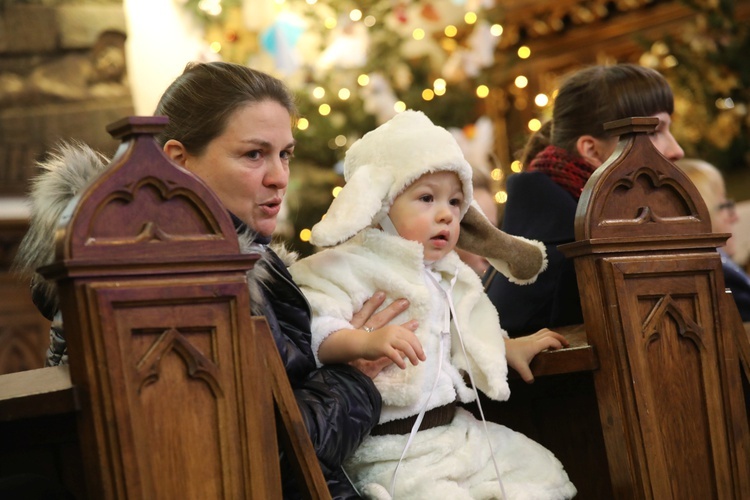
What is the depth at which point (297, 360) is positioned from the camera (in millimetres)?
1958

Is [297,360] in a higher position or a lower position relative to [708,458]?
higher

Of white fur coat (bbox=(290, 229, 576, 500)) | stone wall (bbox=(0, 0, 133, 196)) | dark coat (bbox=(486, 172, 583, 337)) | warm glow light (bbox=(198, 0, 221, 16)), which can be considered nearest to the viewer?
white fur coat (bbox=(290, 229, 576, 500))

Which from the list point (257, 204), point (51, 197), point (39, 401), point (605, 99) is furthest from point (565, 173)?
point (39, 401)

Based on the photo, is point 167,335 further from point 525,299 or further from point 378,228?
point 525,299

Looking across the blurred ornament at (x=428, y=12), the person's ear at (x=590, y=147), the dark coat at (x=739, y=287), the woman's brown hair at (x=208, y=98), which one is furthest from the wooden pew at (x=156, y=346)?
the blurred ornament at (x=428, y=12)

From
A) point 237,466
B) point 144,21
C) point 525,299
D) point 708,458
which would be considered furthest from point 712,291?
point 144,21

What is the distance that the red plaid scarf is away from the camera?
2.87m

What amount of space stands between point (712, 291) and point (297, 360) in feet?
3.04

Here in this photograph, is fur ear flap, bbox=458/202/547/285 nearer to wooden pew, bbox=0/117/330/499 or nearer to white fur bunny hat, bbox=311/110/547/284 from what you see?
white fur bunny hat, bbox=311/110/547/284

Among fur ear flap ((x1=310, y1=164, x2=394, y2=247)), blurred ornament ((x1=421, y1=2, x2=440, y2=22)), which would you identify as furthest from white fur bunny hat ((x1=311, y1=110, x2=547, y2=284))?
blurred ornament ((x1=421, y1=2, x2=440, y2=22))

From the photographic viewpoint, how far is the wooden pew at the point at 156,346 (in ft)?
5.09

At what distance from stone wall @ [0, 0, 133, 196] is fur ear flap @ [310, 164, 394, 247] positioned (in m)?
3.38

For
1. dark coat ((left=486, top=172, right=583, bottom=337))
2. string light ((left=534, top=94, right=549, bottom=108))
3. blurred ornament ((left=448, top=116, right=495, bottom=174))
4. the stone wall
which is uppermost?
the stone wall

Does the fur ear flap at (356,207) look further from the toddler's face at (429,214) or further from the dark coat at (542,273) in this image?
the dark coat at (542,273)
